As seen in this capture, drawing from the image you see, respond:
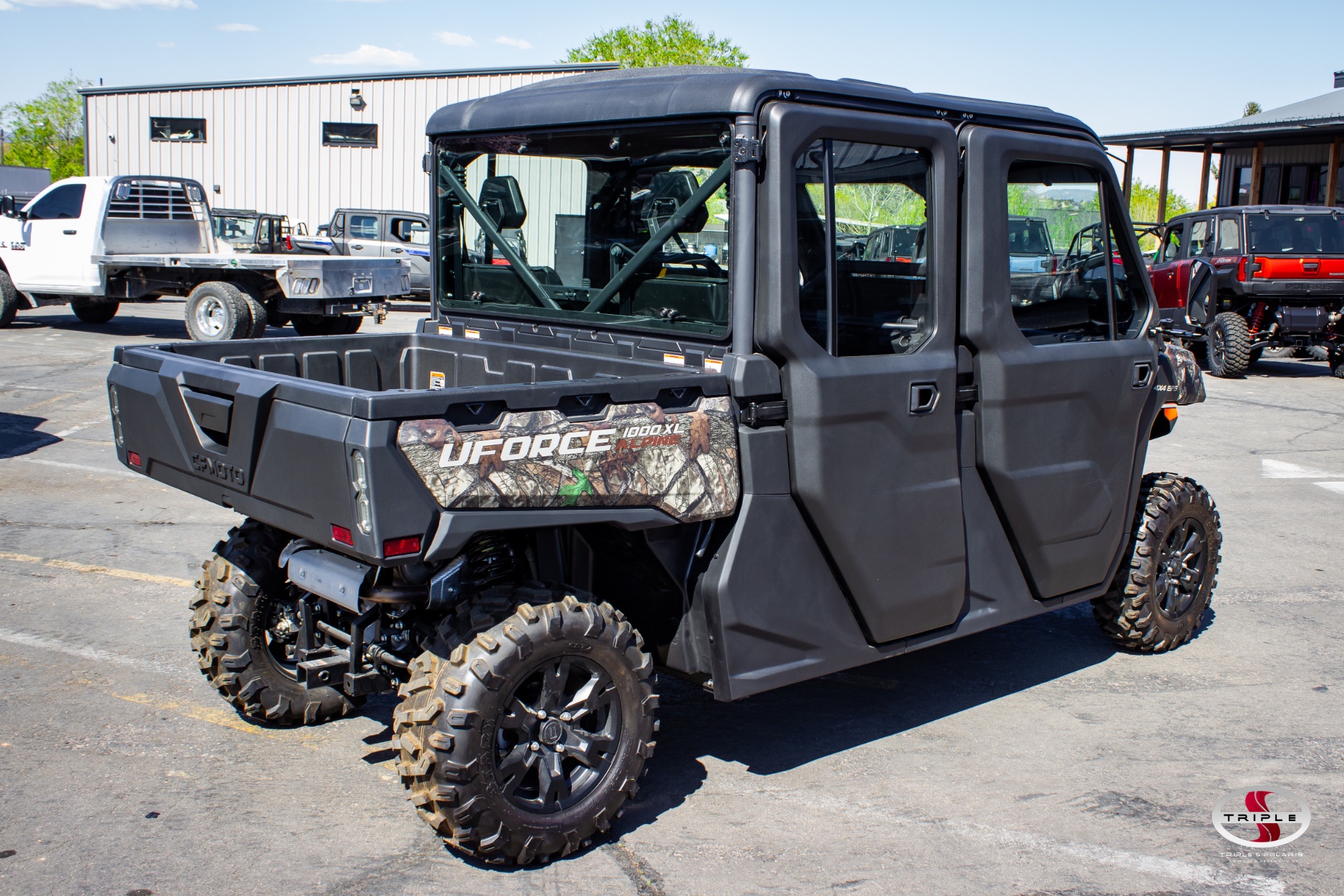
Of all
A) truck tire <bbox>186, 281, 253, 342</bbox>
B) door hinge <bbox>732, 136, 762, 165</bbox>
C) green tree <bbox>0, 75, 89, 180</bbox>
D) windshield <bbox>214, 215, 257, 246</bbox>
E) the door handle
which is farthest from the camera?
green tree <bbox>0, 75, 89, 180</bbox>

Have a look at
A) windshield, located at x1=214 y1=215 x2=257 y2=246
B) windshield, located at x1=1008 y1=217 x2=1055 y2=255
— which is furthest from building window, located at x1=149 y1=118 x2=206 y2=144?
windshield, located at x1=1008 y1=217 x2=1055 y2=255

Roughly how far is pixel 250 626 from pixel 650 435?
1735mm

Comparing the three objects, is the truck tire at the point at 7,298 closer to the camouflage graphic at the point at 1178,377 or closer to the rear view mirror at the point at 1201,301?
the rear view mirror at the point at 1201,301

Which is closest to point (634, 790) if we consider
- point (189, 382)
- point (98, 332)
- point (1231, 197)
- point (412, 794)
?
point (412, 794)

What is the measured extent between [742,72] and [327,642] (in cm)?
239

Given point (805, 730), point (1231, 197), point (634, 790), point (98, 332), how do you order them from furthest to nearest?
1. point (1231, 197)
2. point (98, 332)
3. point (805, 730)
4. point (634, 790)

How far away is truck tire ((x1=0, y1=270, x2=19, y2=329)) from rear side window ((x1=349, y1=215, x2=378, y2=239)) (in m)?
7.34

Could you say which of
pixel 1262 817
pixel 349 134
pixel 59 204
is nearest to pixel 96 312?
pixel 59 204

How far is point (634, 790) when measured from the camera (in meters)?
3.47

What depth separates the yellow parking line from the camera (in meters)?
5.93

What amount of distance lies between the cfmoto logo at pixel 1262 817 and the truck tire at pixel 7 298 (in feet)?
58.8

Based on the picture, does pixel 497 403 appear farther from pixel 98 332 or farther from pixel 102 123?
pixel 102 123

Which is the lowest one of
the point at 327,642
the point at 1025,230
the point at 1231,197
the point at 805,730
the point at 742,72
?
the point at 805,730

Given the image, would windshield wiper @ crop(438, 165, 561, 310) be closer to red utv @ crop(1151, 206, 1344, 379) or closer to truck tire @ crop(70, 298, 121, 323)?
red utv @ crop(1151, 206, 1344, 379)
